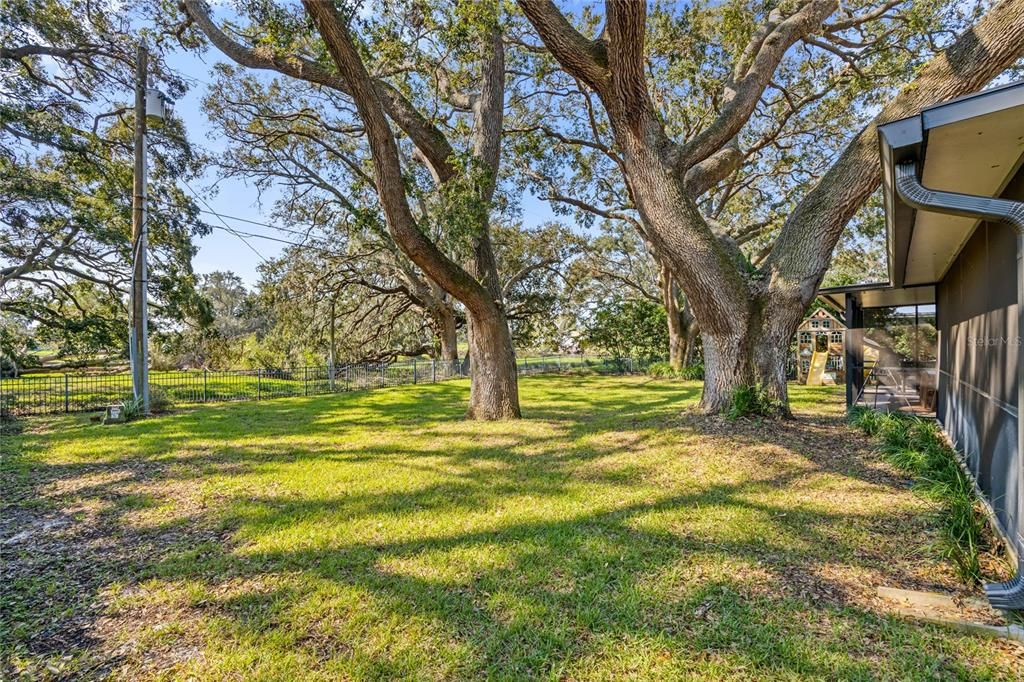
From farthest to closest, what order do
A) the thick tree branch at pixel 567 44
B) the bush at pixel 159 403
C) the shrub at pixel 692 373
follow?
the shrub at pixel 692 373, the bush at pixel 159 403, the thick tree branch at pixel 567 44

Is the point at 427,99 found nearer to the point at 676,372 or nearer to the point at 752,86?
the point at 752,86

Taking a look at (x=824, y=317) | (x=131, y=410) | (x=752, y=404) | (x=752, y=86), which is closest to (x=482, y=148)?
(x=752, y=86)

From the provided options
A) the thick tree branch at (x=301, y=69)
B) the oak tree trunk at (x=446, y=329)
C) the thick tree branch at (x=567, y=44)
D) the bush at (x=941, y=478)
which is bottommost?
the bush at (x=941, y=478)

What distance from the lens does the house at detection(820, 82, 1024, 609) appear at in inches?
91.0

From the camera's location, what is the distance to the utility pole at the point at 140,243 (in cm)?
922

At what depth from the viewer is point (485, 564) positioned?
9.53 feet

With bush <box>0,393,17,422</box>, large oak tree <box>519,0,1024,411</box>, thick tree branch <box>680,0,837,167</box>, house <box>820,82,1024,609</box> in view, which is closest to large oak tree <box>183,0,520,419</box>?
large oak tree <box>519,0,1024,411</box>

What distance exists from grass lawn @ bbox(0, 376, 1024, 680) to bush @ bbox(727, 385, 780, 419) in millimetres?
189

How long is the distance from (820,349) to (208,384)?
2178 cm

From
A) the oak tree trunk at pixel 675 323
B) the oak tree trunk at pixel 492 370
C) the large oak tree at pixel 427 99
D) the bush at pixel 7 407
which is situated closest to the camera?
the large oak tree at pixel 427 99

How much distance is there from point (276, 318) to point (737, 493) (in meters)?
18.5

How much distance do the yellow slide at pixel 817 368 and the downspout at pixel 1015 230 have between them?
49.9 ft

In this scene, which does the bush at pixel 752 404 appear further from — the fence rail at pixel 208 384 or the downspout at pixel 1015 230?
the fence rail at pixel 208 384

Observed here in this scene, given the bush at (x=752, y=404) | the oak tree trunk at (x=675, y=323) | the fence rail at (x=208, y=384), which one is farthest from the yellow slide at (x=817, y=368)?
the fence rail at (x=208, y=384)
